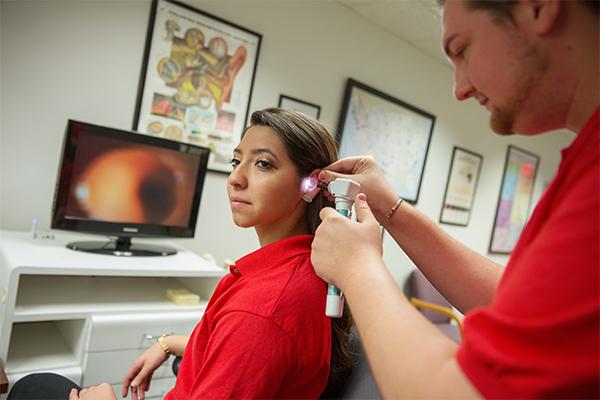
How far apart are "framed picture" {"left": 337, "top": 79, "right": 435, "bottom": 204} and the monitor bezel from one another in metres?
1.38

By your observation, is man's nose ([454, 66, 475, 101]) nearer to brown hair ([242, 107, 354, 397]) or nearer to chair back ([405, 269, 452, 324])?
brown hair ([242, 107, 354, 397])

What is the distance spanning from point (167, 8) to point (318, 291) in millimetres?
1983

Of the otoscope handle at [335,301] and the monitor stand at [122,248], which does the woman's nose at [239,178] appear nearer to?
the otoscope handle at [335,301]

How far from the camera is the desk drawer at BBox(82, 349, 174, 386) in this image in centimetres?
162

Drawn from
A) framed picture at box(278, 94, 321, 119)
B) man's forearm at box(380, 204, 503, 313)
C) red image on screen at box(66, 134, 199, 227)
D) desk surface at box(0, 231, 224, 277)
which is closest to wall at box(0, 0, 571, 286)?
framed picture at box(278, 94, 321, 119)

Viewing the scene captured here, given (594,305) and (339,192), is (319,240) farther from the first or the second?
(594,305)

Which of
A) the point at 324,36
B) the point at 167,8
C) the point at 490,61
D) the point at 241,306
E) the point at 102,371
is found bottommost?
the point at 102,371

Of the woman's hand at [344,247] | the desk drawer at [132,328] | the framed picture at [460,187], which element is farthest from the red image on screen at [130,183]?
the framed picture at [460,187]

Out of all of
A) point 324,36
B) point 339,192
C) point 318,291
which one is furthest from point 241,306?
point 324,36

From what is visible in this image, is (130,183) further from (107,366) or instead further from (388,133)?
(388,133)

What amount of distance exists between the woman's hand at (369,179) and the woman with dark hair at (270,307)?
74 millimetres

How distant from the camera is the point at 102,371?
5.42 ft

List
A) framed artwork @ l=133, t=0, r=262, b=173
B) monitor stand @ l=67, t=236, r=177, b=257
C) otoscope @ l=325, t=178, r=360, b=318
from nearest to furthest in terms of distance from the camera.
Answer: otoscope @ l=325, t=178, r=360, b=318 < monitor stand @ l=67, t=236, r=177, b=257 < framed artwork @ l=133, t=0, r=262, b=173

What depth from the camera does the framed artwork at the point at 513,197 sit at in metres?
4.93
